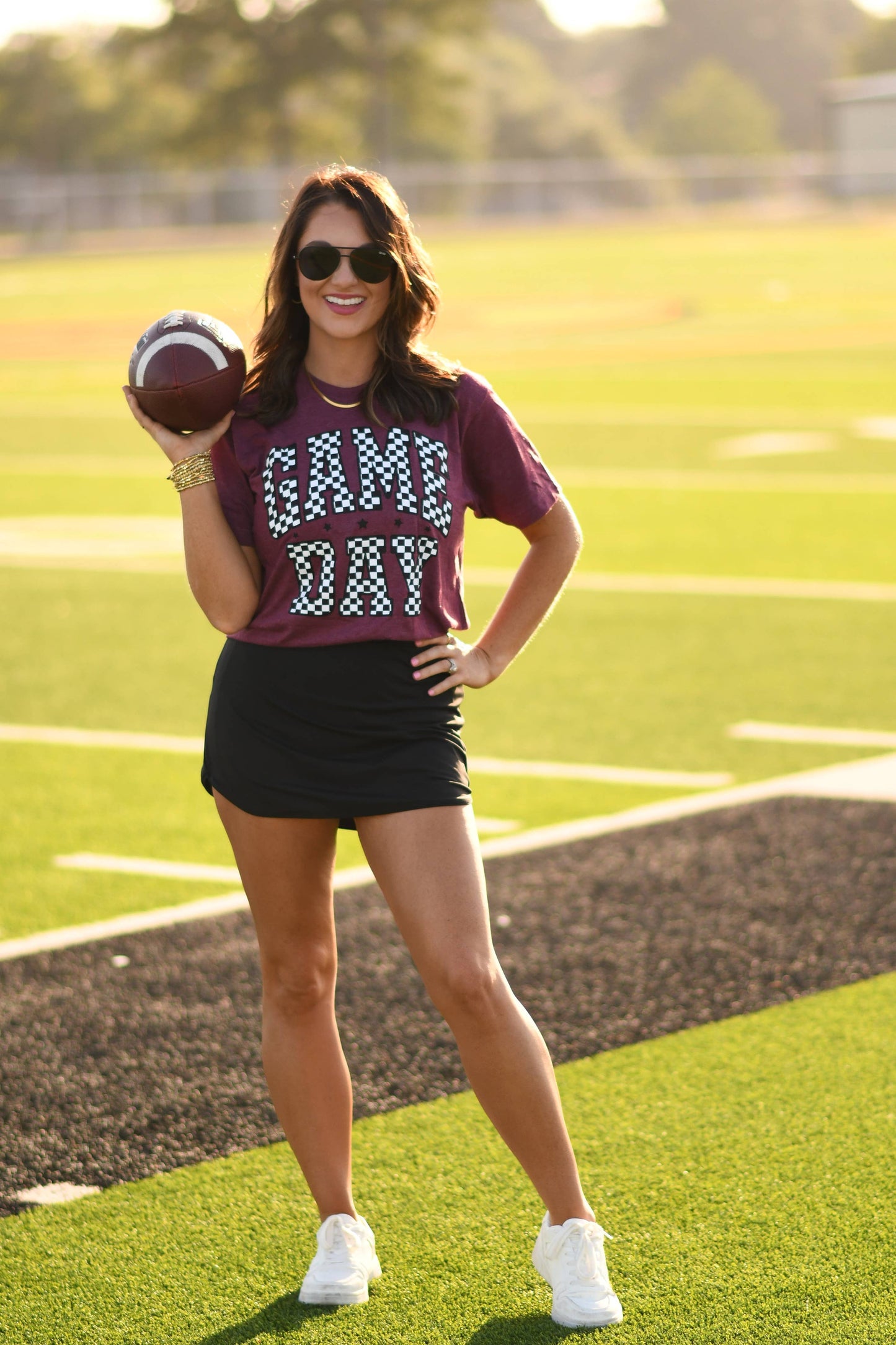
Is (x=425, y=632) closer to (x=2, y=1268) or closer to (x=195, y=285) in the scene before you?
(x=2, y=1268)

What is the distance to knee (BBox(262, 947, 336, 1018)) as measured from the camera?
3.68 meters

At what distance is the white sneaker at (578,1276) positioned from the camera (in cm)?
348

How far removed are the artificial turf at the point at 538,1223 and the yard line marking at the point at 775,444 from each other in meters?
12.9

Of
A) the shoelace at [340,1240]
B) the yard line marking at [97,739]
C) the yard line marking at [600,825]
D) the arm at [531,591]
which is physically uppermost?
the arm at [531,591]

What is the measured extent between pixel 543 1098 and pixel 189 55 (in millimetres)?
83164

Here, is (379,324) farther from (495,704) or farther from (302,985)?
(495,704)

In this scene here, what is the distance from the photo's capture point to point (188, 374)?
11.5 feet

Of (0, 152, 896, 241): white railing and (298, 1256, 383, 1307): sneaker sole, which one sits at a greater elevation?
(0, 152, 896, 241): white railing

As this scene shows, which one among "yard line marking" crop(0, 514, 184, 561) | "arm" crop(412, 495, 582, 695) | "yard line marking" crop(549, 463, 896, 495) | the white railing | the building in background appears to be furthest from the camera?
the building in background

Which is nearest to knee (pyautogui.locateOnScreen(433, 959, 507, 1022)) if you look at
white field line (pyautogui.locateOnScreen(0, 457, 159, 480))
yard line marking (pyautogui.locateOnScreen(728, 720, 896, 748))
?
yard line marking (pyautogui.locateOnScreen(728, 720, 896, 748))

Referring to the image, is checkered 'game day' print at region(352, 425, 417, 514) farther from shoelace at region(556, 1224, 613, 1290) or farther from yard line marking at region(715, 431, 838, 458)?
yard line marking at region(715, 431, 838, 458)

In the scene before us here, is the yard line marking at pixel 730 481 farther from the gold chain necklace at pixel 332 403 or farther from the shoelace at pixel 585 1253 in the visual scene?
the shoelace at pixel 585 1253

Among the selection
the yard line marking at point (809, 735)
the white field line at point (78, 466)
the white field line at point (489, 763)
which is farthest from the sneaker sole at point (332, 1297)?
the white field line at point (78, 466)

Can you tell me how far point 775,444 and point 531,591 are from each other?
14.5m
